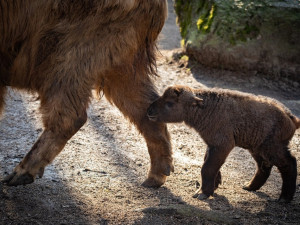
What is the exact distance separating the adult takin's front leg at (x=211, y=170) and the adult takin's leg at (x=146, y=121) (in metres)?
0.36

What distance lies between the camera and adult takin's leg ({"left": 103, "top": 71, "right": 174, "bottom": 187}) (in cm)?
466

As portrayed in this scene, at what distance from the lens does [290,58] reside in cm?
800

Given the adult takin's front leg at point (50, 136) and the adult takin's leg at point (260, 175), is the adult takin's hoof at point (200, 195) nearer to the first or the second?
the adult takin's leg at point (260, 175)

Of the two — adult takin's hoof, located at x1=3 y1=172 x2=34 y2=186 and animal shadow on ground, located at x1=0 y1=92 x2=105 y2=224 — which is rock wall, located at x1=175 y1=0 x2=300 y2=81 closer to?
animal shadow on ground, located at x1=0 y1=92 x2=105 y2=224

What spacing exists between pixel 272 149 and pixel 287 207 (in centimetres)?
53

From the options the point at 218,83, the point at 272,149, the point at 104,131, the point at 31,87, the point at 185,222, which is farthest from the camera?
the point at 218,83

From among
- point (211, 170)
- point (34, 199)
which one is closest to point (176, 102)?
point (211, 170)

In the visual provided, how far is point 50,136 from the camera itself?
413 centimetres

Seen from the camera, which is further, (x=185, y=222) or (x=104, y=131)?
(x=104, y=131)

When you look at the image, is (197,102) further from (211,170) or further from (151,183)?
(151,183)

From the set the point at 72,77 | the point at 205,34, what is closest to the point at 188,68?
the point at 205,34

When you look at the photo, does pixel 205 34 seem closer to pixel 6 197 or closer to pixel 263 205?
pixel 263 205

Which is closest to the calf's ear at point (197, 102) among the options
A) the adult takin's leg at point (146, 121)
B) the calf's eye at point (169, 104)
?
the calf's eye at point (169, 104)

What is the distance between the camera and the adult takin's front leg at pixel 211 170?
4500 millimetres
